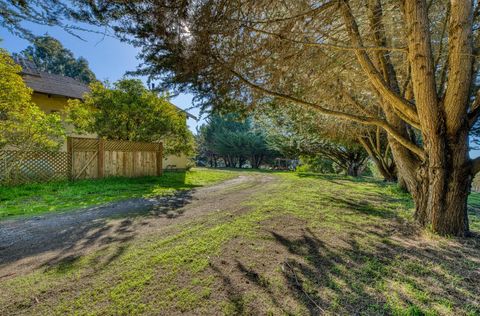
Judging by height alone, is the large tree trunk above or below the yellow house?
below

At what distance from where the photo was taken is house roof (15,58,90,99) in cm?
1239

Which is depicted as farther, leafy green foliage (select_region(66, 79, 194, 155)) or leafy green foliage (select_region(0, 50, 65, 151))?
leafy green foliage (select_region(66, 79, 194, 155))

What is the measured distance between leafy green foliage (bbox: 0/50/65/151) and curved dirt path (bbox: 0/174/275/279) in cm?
467

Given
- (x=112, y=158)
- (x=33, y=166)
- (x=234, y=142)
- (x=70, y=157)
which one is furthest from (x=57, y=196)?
(x=234, y=142)

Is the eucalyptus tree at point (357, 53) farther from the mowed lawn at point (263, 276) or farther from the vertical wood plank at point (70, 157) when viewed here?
the vertical wood plank at point (70, 157)

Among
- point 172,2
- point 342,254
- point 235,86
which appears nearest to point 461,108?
point 342,254

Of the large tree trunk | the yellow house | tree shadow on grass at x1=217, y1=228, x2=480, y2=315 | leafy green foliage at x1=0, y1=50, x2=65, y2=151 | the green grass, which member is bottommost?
tree shadow on grass at x1=217, y1=228, x2=480, y2=315

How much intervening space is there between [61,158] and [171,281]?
27.2ft

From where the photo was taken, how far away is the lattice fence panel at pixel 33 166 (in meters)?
6.92

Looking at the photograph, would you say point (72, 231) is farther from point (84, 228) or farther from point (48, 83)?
point (48, 83)

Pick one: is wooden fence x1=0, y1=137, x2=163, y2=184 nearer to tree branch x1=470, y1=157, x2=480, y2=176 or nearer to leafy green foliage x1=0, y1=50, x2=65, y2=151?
leafy green foliage x1=0, y1=50, x2=65, y2=151

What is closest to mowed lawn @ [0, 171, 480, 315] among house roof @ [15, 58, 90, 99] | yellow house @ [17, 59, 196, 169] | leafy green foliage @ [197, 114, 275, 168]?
yellow house @ [17, 59, 196, 169]

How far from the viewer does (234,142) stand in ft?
89.5

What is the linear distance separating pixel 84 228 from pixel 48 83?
14.9 meters
